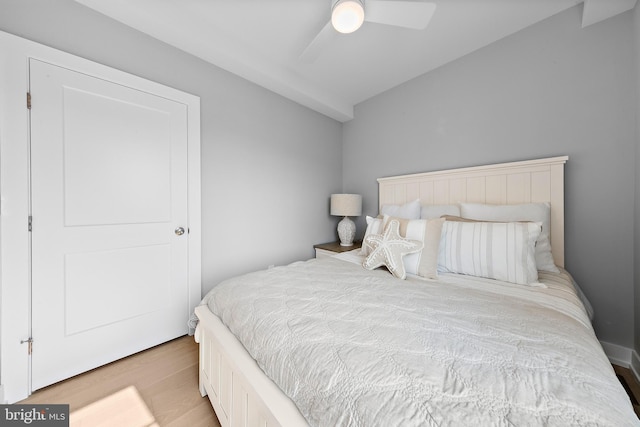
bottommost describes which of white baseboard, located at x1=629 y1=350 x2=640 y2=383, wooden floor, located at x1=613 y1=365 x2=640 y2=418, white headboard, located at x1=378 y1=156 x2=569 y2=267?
wooden floor, located at x1=613 y1=365 x2=640 y2=418

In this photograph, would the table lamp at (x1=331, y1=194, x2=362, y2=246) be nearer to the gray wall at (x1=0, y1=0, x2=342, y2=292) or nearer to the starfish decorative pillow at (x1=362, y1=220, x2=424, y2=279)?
the gray wall at (x1=0, y1=0, x2=342, y2=292)

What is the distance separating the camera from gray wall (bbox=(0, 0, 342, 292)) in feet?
4.80

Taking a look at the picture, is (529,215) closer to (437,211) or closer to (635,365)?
(437,211)

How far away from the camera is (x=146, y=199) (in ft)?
5.65

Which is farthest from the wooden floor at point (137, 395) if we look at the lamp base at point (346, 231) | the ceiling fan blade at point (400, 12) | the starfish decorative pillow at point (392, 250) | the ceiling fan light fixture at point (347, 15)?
the ceiling fan blade at point (400, 12)

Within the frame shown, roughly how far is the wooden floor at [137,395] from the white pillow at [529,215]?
2168 millimetres

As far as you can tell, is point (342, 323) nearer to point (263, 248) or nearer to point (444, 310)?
point (444, 310)

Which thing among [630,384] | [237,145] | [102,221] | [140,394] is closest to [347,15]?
[237,145]

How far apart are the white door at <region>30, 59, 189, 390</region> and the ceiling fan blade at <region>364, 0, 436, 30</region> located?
1555 mm

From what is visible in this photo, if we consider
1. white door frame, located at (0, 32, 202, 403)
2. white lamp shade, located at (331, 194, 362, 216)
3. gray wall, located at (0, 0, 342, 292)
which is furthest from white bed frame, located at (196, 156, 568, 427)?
white door frame, located at (0, 32, 202, 403)

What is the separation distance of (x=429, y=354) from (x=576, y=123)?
206 cm

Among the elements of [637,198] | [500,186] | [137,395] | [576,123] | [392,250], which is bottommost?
[137,395]

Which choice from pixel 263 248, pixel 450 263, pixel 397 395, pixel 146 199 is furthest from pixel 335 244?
pixel 397 395

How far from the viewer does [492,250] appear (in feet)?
4.60
